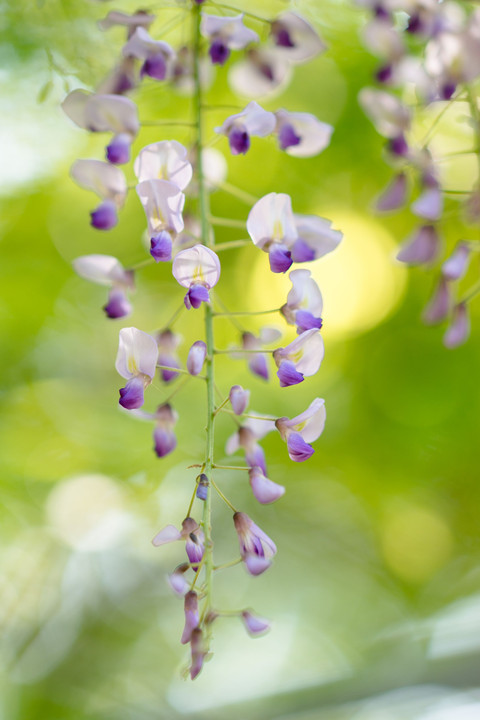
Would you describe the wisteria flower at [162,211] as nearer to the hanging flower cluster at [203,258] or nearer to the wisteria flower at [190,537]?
the hanging flower cluster at [203,258]

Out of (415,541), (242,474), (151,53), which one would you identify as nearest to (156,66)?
(151,53)

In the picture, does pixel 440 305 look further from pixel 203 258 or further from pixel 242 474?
pixel 242 474

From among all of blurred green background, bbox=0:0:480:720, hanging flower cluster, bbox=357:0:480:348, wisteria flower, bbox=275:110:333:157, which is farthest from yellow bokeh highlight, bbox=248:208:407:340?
wisteria flower, bbox=275:110:333:157

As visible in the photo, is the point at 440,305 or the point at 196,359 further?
the point at 440,305

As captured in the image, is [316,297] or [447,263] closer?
[316,297]

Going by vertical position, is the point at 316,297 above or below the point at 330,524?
above

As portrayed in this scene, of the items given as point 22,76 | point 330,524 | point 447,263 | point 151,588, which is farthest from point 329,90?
point 151,588

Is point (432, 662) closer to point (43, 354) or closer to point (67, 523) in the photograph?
point (67, 523)
